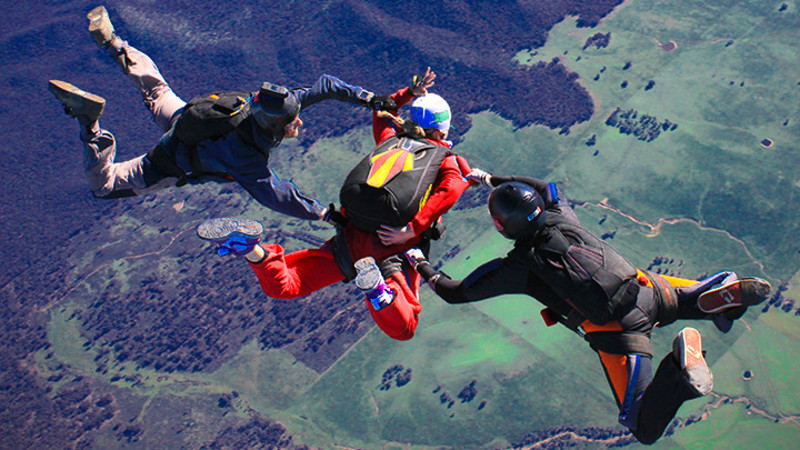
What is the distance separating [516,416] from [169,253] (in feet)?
195

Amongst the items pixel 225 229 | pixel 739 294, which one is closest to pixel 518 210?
pixel 739 294

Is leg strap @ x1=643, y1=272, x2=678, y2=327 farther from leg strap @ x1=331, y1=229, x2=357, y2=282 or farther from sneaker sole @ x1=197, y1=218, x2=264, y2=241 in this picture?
sneaker sole @ x1=197, y1=218, x2=264, y2=241

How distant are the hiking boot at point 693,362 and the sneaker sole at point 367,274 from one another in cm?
523

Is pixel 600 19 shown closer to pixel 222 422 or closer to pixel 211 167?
pixel 222 422

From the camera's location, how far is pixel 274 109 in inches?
487

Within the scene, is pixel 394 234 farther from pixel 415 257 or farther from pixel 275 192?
pixel 275 192

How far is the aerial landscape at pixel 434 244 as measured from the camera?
84.8m

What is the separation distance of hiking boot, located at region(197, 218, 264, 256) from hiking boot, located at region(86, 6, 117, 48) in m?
5.37

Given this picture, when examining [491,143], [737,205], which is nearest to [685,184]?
[737,205]

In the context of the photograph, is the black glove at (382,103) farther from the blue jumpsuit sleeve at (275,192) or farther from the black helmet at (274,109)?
the blue jumpsuit sleeve at (275,192)

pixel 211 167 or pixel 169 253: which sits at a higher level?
pixel 211 167

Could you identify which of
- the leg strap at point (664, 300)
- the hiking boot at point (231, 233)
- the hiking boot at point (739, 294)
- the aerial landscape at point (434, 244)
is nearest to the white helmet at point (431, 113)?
the hiking boot at point (231, 233)

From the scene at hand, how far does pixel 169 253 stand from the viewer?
355 feet

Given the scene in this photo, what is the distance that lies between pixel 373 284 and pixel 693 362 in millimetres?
5611
